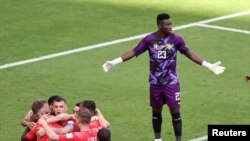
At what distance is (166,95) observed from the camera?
54.4 feet

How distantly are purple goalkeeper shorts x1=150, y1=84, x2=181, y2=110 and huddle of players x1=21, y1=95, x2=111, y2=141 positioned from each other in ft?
7.88

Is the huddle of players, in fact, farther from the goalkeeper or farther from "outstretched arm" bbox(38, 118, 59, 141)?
the goalkeeper

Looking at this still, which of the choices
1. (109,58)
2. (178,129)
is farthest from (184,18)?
(178,129)

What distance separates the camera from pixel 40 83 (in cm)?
2033

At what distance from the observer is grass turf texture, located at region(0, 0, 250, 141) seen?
18.4m

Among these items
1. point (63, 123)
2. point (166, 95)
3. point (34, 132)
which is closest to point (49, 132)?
point (34, 132)

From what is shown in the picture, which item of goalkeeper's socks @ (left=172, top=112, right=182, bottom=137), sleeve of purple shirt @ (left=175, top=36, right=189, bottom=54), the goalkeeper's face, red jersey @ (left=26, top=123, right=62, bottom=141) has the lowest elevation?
goalkeeper's socks @ (left=172, top=112, right=182, bottom=137)

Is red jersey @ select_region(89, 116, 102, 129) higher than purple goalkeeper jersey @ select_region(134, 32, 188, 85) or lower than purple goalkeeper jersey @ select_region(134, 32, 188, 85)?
lower

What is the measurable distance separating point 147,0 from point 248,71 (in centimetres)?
701

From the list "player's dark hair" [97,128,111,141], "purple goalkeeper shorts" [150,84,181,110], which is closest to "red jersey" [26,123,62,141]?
"player's dark hair" [97,128,111,141]

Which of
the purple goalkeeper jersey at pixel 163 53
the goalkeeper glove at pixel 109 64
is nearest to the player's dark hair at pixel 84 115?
the goalkeeper glove at pixel 109 64

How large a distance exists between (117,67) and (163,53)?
16.8 ft

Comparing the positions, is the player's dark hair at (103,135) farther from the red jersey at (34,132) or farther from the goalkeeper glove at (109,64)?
the goalkeeper glove at (109,64)

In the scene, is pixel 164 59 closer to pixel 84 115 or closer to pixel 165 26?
pixel 165 26
